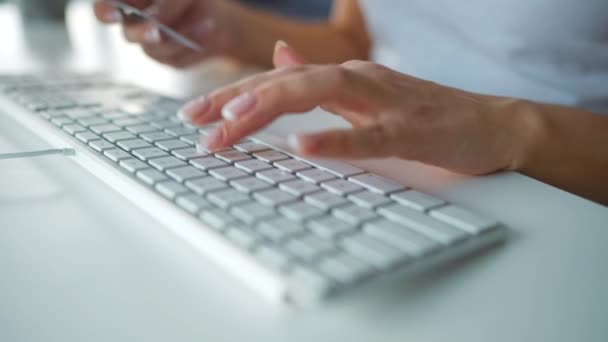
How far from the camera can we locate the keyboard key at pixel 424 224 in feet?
1.00

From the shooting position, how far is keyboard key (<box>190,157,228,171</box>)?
40 centimetres

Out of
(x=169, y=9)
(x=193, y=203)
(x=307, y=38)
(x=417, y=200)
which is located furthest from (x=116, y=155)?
(x=307, y=38)

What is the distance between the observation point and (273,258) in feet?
0.89

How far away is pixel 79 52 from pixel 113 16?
0.33 meters

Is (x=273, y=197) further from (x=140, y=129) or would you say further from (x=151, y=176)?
(x=140, y=129)

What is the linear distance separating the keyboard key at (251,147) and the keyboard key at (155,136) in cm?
7

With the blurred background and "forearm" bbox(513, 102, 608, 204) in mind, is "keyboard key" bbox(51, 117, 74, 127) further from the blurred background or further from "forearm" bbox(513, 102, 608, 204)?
"forearm" bbox(513, 102, 608, 204)

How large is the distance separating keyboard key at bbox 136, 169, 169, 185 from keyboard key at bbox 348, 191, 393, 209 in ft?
0.44

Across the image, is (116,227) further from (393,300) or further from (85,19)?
(85,19)

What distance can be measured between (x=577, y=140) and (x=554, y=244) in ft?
0.63

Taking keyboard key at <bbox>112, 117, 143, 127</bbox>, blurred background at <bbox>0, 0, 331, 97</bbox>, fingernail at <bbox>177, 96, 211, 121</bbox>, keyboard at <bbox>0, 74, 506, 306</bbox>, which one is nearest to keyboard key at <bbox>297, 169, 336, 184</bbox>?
keyboard at <bbox>0, 74, 506, 306</bbox>

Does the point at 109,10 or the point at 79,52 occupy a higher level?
the point at 109,10

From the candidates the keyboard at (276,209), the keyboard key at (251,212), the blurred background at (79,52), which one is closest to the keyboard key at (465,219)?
the keyboard at (276,209)

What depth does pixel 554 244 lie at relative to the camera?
0.35 metres
